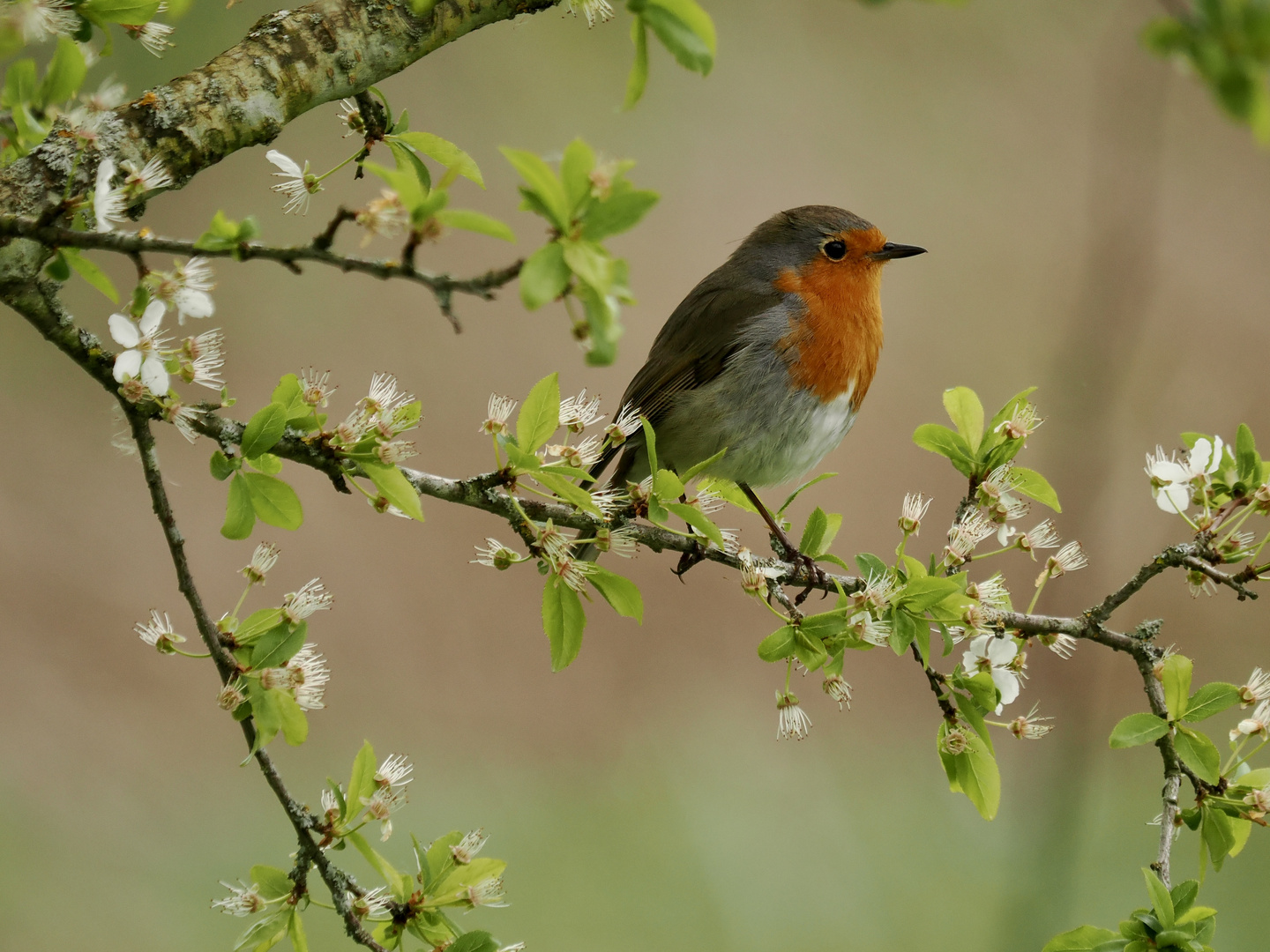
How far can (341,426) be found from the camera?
1028mm

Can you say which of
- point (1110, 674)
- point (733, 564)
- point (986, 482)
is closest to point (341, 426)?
point (733, 564)

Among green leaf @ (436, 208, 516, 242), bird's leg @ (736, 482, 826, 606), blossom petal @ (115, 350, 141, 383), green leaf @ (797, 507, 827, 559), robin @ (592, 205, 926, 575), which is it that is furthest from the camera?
robin @ (592, 205, 926, 575)

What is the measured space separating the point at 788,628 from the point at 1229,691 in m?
0.51

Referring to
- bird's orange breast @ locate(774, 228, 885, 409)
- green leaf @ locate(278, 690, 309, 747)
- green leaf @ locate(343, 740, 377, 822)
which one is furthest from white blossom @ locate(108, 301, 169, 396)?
bird's orange breast @ locate(774, 228, 885, 409)

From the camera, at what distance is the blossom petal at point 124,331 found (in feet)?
3.06

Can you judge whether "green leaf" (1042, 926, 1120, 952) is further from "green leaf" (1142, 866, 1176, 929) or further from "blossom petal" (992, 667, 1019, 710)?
"blossom petal" (992, 667, 1019, 710)

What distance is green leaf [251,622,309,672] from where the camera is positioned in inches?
40.7

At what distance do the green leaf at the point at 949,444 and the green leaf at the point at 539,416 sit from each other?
0.51 m

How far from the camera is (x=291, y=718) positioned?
99cm

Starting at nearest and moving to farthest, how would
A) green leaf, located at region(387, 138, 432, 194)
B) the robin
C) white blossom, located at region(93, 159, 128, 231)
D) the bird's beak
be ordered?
white blossom, located at region(93, 159, 128, 231)
green leaf, located at region(387, 138, 432, 194)
the robin
the bird's beak

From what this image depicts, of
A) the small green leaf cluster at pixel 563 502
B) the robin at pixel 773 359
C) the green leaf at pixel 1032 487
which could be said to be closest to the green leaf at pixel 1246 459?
the green leaf at pixel 1032 487

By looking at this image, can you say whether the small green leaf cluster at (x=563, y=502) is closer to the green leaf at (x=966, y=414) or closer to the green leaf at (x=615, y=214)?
the green leaf at (x=615, y=214)

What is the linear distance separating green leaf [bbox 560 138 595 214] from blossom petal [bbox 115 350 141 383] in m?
0.48

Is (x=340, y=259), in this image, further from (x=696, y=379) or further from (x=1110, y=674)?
(x=1110, y=674)
